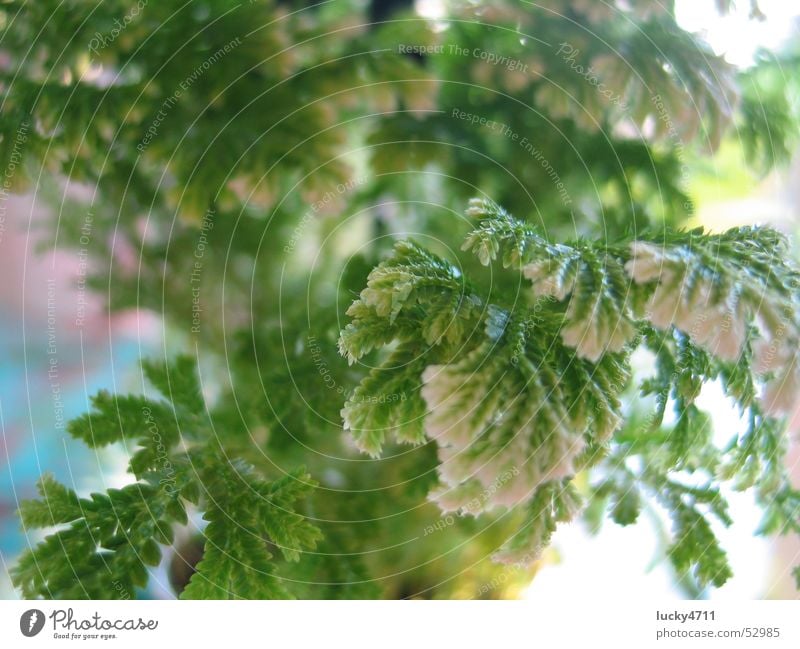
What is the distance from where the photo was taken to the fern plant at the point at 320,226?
57 centimetres

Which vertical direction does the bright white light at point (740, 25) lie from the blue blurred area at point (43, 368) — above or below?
above

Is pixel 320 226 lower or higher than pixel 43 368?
higher

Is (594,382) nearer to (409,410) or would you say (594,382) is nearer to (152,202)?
(409,410)

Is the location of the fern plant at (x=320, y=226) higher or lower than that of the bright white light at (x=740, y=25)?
lower

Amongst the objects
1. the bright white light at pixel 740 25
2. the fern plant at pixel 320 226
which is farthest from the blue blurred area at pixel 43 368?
the bright white light at pixel 740 25

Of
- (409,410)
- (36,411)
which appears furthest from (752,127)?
(36,411)

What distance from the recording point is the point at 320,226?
581mm

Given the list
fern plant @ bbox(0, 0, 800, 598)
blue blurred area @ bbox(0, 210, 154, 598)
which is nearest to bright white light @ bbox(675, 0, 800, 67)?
fern plant @ bbox(0, 0, 800, 598)

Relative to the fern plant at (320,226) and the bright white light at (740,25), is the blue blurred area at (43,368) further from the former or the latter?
the bright white light at (740,25)

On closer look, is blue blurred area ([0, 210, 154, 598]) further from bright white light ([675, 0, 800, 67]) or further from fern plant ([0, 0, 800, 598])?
bright white light ([675, 0, 800, 67])

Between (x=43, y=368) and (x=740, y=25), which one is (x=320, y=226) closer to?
(x=43, y=368)

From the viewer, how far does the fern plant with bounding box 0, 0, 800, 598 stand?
0.57 metres

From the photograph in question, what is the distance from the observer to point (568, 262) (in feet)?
1.67

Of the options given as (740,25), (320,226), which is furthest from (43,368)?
(740,25)
